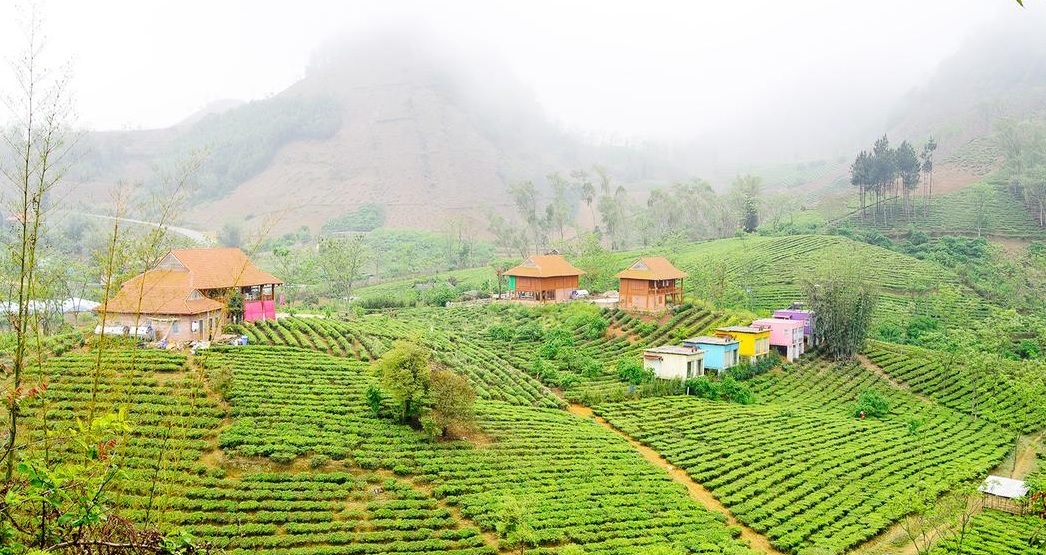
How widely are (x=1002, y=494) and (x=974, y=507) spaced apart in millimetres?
1376

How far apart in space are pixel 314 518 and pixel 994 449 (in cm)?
2994

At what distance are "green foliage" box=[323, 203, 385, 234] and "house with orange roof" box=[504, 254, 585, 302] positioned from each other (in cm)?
5833

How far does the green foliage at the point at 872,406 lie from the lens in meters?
36.4

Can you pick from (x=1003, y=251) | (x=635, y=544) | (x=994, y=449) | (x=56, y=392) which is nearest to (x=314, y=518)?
(x=635, y=544)

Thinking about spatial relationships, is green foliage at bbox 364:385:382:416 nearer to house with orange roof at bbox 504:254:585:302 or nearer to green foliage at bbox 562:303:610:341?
green foliage at bbox 562:303:610:341

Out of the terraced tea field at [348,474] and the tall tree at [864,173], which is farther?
the tall tree at [864,173]

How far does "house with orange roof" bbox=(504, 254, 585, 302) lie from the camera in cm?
5509

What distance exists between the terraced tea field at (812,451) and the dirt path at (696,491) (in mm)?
248

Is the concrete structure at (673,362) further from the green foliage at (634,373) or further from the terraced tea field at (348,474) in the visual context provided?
the terraced tea field at (348,474)

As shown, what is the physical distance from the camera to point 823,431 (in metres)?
32.3

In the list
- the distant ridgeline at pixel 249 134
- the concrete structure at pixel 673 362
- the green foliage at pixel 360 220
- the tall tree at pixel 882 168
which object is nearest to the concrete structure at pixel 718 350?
the concrete structure at pixel 673 362

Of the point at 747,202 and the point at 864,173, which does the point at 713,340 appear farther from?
the point at 864,173

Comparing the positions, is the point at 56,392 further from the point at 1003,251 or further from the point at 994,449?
the point at 1003,251

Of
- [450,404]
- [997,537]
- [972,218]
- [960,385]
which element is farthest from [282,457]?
[972,218]
